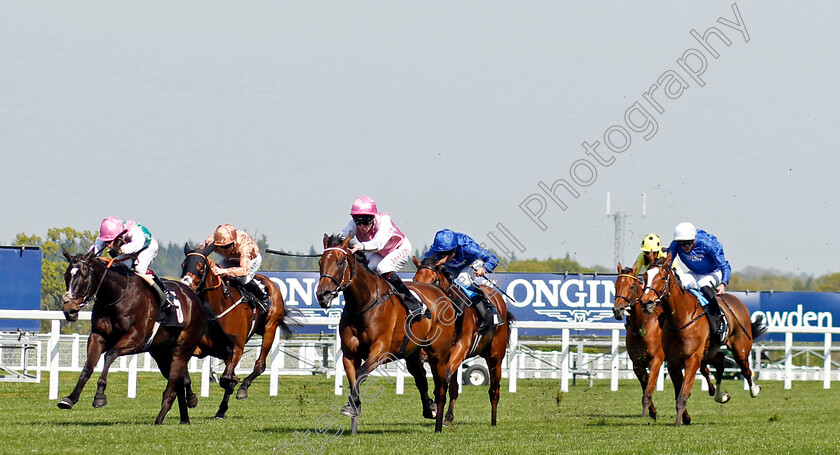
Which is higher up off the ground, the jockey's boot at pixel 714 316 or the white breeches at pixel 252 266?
the white breeches at pixel 252 266

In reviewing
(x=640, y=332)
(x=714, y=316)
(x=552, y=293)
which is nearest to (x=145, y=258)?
(x=640, y=332)

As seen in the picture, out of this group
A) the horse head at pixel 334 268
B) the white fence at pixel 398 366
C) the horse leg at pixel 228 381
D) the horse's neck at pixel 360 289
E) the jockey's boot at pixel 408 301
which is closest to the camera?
the horse head at pixel 334 268

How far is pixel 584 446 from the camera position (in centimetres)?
803

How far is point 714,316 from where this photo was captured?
11.2 m

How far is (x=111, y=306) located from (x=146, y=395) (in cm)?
548

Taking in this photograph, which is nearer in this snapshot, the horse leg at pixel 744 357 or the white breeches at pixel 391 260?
the white breeches at pixel 391 260

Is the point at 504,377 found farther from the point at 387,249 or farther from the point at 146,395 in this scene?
the point at 387,249

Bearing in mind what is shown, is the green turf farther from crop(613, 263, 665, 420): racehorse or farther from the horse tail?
the horse tail

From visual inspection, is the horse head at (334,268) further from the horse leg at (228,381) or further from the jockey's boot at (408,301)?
the horse leg at (228,381)

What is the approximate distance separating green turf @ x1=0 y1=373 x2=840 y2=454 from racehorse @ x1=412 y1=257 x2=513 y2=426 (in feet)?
1.07

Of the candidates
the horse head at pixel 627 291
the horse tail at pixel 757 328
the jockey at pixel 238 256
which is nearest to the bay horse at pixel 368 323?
the horse head at pixel 627 291

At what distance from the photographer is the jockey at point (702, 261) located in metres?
11.5

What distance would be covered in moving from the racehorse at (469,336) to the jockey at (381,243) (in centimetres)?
70

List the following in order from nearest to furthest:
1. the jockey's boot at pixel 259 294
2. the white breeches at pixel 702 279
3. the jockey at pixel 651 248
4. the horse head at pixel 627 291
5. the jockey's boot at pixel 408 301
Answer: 1. the jockey's boot at pixel 408 301
2. the horse head at pixel 627 291
3. the jockey at pixel 651 248
4. the white breeches at pixel 702 279
5. the jockey's boot at pixel 259 294
